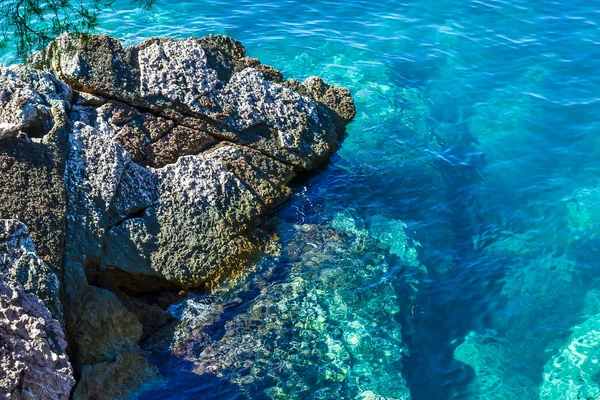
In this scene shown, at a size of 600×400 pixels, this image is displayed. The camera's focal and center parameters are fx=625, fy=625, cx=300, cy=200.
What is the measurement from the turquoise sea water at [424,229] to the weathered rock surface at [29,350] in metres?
1.41

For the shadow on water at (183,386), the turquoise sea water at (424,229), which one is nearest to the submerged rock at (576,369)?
the turquoise sea water at (424,229)

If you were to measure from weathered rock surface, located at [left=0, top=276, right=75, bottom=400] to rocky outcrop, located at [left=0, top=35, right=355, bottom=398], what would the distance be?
0.34 metres

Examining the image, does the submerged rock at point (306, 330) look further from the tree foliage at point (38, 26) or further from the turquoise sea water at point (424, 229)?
the tree foliage at point (38, 26)

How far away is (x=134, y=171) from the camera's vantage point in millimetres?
9469

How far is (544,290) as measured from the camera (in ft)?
34.9

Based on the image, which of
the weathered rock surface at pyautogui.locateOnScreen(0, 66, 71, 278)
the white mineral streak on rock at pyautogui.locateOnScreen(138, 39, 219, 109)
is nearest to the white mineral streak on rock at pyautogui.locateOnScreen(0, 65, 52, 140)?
the weathered rock surface at pyautogui.locateOnScreen(0, 66, 71, 278)

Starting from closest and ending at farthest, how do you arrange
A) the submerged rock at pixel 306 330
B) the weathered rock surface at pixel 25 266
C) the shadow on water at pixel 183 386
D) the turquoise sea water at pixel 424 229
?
the weathered rock surface at pixel 25 266 → the shadow on water at pixel 183 386 → the submerged rock at pixel 306 330 → the turquoise sea water at pixel 424 229

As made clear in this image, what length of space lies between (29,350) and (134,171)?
346 centimetres

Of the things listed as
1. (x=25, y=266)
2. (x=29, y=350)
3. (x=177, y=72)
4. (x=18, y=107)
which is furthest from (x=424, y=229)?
(x=29, y=350)

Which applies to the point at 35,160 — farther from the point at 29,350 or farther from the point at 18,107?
the point at 29,350

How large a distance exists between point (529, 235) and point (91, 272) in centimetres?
783

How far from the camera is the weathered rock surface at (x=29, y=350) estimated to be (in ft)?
21.3

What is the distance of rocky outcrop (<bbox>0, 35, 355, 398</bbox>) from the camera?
803 centimetres

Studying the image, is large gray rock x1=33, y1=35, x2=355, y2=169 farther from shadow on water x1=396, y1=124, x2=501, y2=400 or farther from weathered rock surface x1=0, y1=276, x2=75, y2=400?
weathered rock surface x1=0, y1=276, x2=75, y2=400
